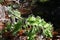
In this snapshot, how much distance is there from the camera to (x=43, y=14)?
5.40 m

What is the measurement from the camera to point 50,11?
5523 millimetres

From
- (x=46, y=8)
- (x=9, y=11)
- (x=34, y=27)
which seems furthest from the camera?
(x=46, y=8)

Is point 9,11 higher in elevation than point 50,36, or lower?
higher

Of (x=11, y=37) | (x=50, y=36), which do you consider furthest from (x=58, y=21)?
(x=11, y=37)

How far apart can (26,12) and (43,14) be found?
0.77 meters

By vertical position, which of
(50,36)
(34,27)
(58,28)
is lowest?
(58,28)

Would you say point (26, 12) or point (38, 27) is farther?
point (26, 12)

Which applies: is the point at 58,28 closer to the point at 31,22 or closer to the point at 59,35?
the point at 59,35

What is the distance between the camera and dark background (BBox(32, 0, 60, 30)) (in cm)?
527

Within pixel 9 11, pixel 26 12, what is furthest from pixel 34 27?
pixel 26 12

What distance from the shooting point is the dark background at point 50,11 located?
5.27 m

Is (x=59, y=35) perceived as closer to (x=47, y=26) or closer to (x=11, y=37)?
(x=47, y=26)

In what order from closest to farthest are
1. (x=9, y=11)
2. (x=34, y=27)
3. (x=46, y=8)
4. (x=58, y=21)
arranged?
(x=34, y=27), (x=9, y=11), (x=58, y=21), (x=46, y=8)

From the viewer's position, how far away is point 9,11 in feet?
12.8
